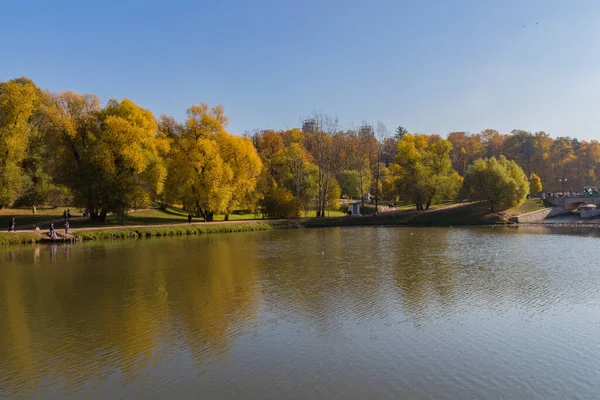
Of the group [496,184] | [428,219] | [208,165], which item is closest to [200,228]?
[208,165]

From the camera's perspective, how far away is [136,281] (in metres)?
22.0

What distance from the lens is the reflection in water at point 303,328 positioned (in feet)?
32.9

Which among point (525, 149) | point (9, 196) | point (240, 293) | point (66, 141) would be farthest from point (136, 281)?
point (525, 149)

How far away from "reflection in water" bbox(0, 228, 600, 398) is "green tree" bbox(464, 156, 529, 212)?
121ft

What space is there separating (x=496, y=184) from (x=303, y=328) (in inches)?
2191

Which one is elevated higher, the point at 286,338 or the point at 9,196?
the point at 9,196

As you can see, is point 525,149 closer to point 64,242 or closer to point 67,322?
point 64,242

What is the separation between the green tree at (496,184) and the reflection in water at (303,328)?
3691 centimetres

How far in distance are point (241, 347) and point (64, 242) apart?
1355 inches

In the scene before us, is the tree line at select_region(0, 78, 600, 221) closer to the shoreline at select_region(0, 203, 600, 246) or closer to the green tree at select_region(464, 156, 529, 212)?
the green tree at select_region(464, 156, 529, 212)

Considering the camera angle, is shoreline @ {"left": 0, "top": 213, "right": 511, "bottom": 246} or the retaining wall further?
the retaining wall

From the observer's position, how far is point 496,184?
62.4 meters

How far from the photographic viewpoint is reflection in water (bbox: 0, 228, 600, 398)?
10023mm

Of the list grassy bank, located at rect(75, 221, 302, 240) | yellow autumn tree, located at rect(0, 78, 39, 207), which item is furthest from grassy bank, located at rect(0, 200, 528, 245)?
yellow autumn tree, located at rect(0, 78, 39, 207)
